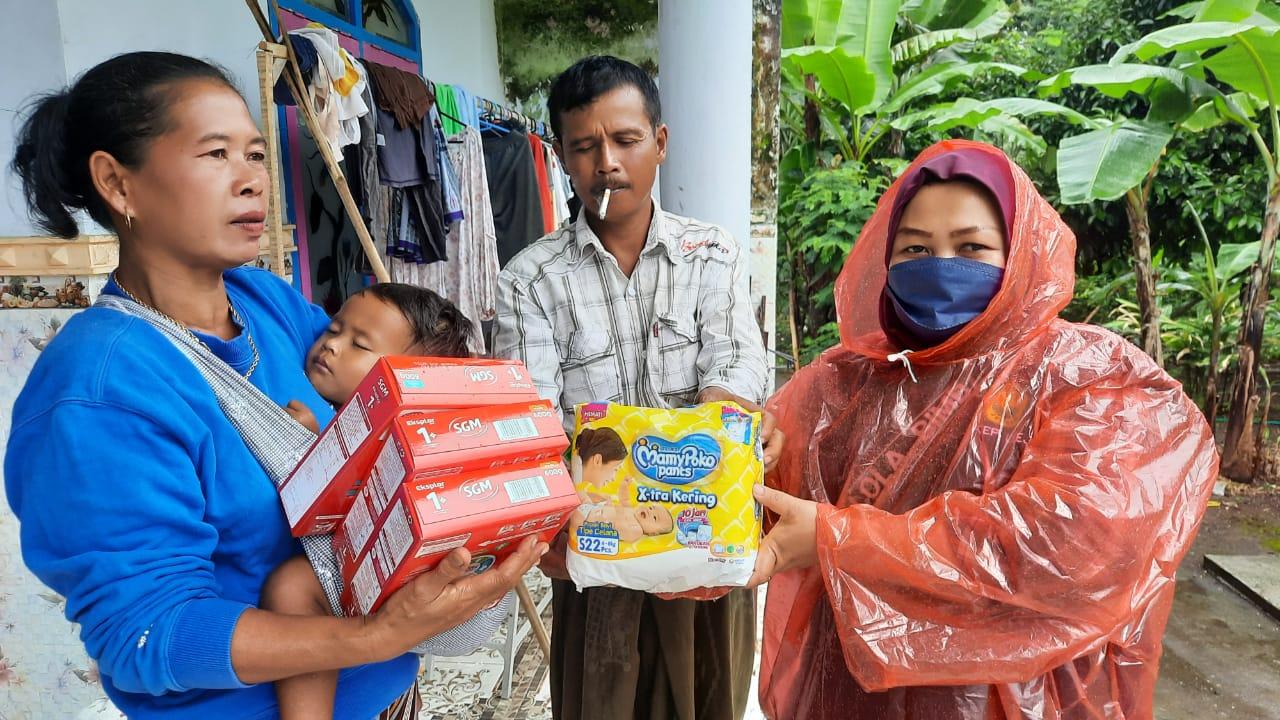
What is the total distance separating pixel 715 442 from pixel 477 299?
10.2ft

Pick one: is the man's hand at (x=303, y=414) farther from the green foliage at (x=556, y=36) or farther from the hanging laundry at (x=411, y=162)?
the green foliage at (x=556, y=36)

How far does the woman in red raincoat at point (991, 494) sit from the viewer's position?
118 centimetres

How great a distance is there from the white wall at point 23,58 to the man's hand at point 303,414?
1.64 metres

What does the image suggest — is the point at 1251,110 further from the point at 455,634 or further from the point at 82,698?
the point at 82,698

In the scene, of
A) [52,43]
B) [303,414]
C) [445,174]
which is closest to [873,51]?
[445,174]

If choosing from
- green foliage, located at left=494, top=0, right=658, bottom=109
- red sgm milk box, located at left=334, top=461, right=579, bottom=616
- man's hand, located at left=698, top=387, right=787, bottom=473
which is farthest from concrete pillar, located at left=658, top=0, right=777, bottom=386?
green foliage, located at left=494, top=0, right=658, bottom=109

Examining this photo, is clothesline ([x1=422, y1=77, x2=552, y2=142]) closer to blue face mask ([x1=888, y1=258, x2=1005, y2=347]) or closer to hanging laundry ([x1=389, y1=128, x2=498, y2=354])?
hanging laundry ([x1=389, y1=128, x2=498, y2=354])

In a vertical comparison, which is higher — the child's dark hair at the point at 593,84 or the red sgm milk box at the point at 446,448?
the child's dark hair at the point at 593,84

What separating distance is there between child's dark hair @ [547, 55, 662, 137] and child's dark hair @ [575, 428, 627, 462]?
2.76 feet

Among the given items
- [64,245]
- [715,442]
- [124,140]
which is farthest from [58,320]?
[715,442]

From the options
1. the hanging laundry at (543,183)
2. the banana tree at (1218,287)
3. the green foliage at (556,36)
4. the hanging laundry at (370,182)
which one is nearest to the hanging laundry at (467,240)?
the hanging laundry at (370,182)

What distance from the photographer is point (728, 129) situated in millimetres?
3174

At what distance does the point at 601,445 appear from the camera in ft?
4.38

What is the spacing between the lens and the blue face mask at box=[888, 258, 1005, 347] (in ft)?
4.34
